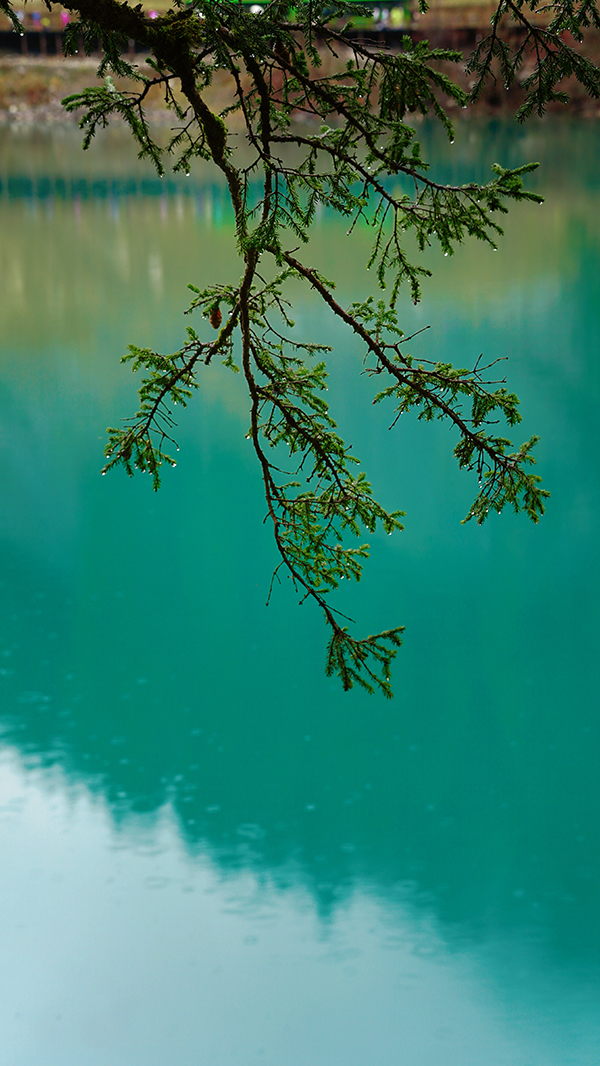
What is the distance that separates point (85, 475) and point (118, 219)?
45.2 ft

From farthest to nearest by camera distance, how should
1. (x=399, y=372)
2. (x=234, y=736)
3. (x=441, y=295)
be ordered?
(x=441, y=295), (x=234, y=736), (x=399, y=372)

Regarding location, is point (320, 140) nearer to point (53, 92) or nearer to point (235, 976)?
point (235, 976)

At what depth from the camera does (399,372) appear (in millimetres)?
2713

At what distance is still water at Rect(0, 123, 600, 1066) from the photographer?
4.69 metres

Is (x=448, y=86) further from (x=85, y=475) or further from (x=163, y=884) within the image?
(x=85, y=475)

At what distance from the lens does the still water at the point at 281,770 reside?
4.69 meters

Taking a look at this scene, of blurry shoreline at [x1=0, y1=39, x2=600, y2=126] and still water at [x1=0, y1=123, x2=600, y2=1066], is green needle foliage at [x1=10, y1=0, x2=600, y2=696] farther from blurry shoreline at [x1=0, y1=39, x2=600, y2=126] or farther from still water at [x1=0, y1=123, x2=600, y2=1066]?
blurry shoreline at [x1=0, y1=39, x2=600, y2=126]

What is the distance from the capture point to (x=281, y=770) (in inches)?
246

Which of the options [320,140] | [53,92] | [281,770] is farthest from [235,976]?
[53,92]

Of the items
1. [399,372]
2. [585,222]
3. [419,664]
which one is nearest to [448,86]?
[399,372]

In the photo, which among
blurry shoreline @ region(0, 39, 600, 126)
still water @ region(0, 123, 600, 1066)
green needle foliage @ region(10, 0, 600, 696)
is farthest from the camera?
blurry shoreline @ region(0, 39, 600, 126)

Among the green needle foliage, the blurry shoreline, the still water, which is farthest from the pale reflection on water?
the blurry shoreline

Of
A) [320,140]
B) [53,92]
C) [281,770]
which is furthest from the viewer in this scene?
[53,92]

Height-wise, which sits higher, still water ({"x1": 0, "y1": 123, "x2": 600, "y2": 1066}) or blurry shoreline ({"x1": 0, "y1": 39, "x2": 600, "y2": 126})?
blurry shoreline ({"x1": 0, "y1": 39, "x2": 600, "y2": 126})
